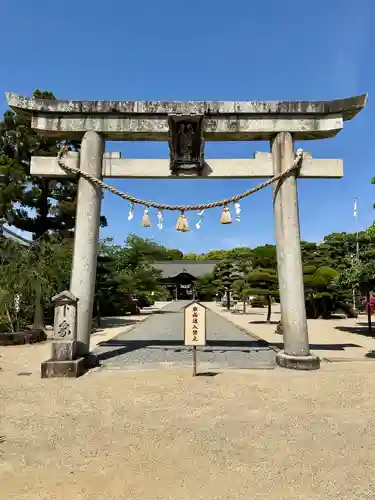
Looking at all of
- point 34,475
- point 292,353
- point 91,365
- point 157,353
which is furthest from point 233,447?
point 157,353

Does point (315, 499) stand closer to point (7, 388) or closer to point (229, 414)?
point (229, 414)

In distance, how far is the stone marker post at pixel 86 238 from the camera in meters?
7.78

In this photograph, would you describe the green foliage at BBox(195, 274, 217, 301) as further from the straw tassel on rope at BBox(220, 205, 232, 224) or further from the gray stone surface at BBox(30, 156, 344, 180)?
the gray stone surface at BBox(30, 156, 344, 180)

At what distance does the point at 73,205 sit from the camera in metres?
18.2

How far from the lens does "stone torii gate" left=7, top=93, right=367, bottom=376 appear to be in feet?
26.6

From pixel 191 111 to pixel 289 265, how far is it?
13.3 feet

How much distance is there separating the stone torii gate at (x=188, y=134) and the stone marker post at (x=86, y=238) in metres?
0.02

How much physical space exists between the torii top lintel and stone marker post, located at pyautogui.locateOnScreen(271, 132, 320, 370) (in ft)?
1.76

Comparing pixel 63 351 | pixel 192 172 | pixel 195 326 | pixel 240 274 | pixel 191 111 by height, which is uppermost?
pixel 191 111

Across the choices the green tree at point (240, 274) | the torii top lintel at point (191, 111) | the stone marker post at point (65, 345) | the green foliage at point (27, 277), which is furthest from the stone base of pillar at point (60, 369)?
the green tree at point (240, 274)

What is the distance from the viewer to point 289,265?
7871 millimetres

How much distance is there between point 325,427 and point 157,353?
576 centimetres

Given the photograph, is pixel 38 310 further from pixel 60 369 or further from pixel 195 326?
pixel 195 326

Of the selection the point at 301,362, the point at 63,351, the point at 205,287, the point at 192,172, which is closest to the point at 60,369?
the point at 63,351
